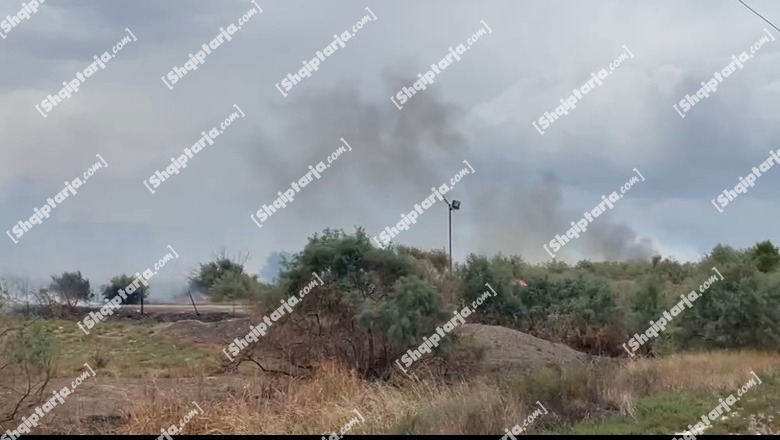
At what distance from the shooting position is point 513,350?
87.2 ft

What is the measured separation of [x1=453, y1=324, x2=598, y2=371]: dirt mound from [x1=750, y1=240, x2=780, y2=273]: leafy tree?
9772 millimetres

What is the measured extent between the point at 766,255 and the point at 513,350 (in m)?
20.4

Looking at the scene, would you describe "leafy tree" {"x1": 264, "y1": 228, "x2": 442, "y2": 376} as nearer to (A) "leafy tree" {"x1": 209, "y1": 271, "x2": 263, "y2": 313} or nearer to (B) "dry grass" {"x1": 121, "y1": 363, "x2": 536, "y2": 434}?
(A) "leafy tree" {"x1": 209, "y1": 271, "x2": 263, "y2": 313}

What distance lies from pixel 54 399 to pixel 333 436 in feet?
21.0

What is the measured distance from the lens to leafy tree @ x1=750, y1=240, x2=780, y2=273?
34.3 m

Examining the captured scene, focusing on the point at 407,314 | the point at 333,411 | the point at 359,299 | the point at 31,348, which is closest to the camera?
the point at 333,411

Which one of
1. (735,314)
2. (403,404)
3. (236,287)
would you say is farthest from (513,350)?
(403,404)

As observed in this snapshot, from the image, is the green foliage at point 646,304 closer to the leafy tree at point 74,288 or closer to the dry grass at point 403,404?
the dry grass at point 403,404

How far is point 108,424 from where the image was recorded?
14.5m

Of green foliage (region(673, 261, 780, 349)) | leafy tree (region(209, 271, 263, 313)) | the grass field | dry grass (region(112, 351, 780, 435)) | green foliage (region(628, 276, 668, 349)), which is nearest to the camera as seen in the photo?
dry grass (region(112, 351, 780, 435))

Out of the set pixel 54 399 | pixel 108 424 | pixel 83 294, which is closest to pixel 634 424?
pixel 108 424

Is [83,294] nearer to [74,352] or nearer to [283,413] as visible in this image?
[74,352]

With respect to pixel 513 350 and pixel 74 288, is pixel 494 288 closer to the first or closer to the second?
pixel 513 350

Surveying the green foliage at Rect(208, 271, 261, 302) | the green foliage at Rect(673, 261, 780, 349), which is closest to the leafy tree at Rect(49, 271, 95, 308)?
the green foliage at Rect(208, 271, 261, 302)
